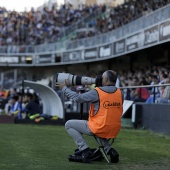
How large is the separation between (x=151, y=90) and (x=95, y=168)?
922 centimetres

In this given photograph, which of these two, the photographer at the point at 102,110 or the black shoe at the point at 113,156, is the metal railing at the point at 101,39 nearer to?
the photographer at the point at 102,110

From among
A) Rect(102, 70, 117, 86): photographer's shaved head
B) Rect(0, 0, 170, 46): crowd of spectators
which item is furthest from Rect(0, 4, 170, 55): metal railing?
Rect(102, 70, 117, 86): photographer's shaved head

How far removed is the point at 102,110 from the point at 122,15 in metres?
28.3

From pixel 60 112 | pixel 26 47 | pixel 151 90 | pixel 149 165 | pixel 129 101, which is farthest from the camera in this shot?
pixel 26 47

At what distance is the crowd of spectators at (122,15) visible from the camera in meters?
30.4

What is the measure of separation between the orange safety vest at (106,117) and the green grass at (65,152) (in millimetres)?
556

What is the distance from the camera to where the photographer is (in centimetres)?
781

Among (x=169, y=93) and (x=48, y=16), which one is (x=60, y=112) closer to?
(x=169, y=93)

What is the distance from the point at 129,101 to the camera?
57.2 ft

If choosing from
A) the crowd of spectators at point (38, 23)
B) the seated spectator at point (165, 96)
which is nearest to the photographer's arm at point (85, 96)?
the seated spectator at point (165, 96)

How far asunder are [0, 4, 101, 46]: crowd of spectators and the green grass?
32835mm

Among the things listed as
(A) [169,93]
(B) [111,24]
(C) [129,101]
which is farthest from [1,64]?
(A) [169,93]

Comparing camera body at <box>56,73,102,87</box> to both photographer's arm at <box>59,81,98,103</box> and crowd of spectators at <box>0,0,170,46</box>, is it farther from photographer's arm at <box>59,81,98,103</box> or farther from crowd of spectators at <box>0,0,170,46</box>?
crowd of spectators at <box>0,0,170,46</box>

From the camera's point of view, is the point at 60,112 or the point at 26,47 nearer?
the point at 60,112
